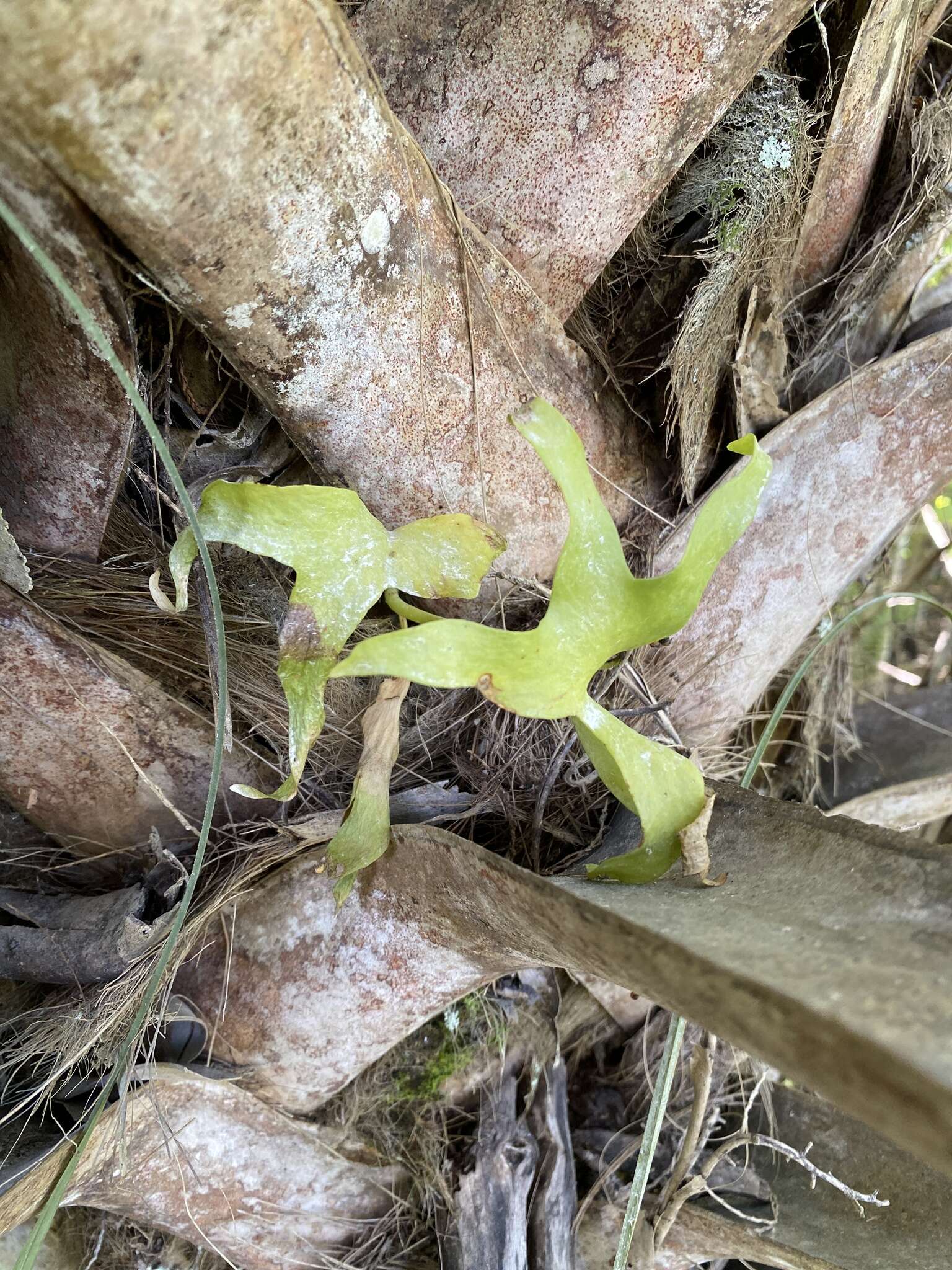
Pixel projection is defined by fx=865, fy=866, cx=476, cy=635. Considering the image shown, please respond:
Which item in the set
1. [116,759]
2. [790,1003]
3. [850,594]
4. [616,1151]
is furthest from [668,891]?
[850,594]

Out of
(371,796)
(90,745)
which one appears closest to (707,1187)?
(371,796)

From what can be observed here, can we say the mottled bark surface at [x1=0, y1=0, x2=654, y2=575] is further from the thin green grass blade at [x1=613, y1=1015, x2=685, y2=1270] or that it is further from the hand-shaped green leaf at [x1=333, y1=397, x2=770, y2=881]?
the thin green grass blade at [x1=613, y1=1015, x2=685, y2=1270]

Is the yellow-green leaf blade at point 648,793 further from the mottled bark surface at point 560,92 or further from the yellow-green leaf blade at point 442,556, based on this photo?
the mottled bark surface at point 560,92

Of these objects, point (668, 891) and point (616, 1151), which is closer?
point (668, 891)

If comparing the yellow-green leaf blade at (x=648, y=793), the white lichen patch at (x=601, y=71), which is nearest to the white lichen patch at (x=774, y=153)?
the white lichen patch at (x=601, y=71)

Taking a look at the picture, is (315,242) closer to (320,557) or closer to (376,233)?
(376,233)

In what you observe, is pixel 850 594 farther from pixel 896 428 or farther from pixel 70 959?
pixel 70 959
